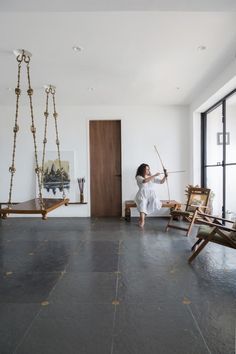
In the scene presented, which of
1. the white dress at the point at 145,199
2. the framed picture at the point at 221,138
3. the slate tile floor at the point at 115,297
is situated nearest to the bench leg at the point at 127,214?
the white dress at the point at 145,199

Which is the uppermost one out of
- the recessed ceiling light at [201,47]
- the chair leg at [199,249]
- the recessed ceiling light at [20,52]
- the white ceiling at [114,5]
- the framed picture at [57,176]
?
the recessed ceiling light at [201,47]

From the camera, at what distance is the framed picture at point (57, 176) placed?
646 cm

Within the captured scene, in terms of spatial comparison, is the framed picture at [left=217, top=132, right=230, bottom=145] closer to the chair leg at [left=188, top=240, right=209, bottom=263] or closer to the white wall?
the white wall

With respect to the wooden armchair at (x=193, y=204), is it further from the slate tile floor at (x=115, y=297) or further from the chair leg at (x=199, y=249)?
the chair leg at (x=199, y=249)

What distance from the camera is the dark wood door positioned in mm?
6605

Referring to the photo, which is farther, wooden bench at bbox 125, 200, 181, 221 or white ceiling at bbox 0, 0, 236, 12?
wooden bench at bbox 125, 200, 181, 221

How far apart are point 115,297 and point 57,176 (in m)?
4.39

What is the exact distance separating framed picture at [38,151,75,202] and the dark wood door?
20.8 inches

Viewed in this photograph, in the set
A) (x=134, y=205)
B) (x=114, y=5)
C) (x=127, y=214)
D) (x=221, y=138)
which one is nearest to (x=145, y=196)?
(x=134, y=205)

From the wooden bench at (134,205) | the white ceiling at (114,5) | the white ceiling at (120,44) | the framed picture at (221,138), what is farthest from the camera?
the wooden bench at (134,205)

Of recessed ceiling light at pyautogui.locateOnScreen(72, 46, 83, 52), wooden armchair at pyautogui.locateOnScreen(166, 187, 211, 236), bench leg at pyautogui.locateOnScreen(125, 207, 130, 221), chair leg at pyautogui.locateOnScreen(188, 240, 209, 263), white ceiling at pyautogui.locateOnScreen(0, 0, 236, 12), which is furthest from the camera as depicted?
bench leg at pyautogui.locateOnScreen(125, 207, 130, 221)

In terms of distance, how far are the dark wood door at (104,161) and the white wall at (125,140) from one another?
0.17 meters

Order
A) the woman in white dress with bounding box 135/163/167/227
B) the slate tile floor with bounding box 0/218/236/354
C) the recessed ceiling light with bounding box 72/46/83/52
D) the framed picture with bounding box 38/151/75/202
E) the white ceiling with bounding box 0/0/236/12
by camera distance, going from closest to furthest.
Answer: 1. the slate tile floor with bounding box 0/218/236/354
2. the white ceiling with bounding box 0/0/236/12
3. the recessed ceiling light with bounding box 72/46/83/52
4. the woman in white dress with bounding box 135/163/167/227
5. the framed picture with bounding box 38/151/75/202

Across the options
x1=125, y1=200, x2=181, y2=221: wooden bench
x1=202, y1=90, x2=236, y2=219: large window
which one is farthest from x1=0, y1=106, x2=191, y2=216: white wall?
x1=202, y1=90, x2=236, y2=219: large window
